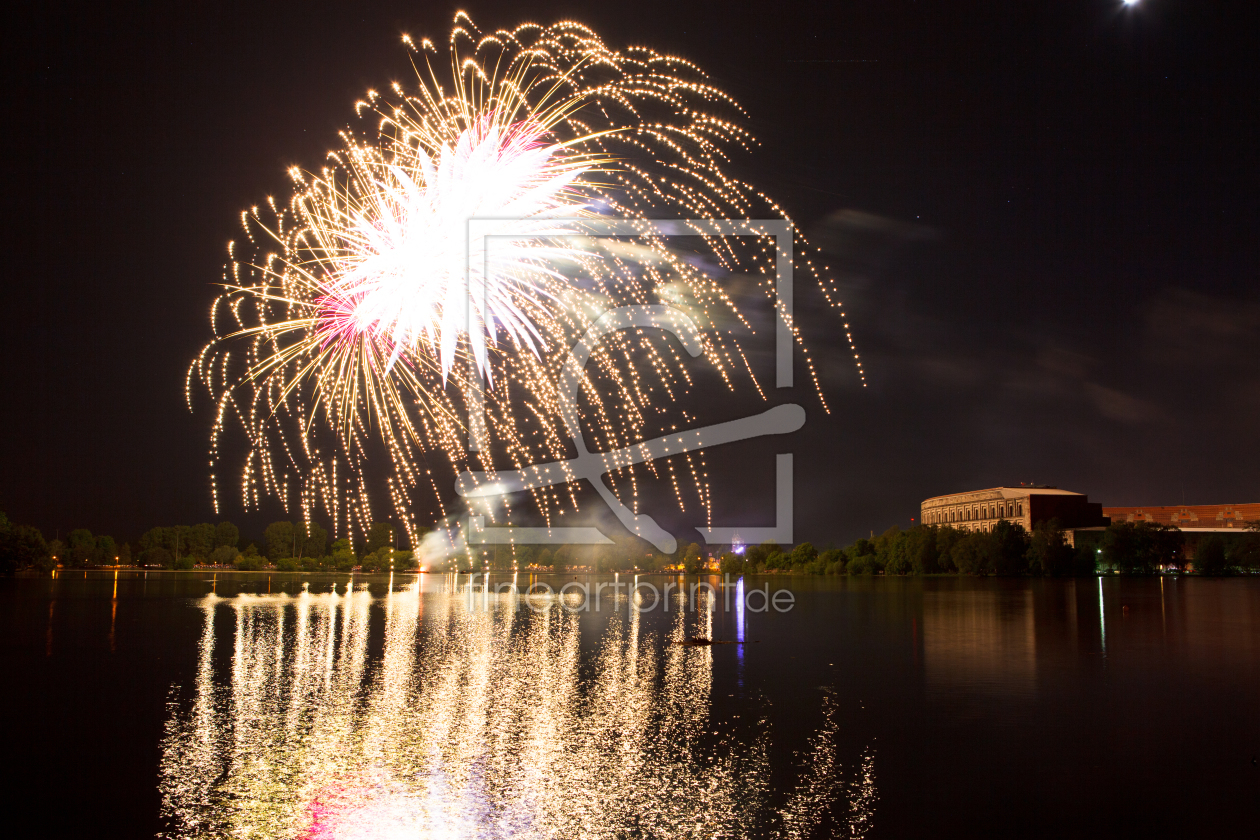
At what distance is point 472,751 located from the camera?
1698 cm

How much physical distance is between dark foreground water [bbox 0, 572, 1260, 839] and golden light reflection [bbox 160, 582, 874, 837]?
0.26 feet

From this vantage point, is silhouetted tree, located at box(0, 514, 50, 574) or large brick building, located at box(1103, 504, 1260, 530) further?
large brick building, located at box(1103, 504, 1260, 530)

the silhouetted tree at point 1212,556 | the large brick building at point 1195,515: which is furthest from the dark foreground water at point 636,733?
the large brick building at point 1195,515

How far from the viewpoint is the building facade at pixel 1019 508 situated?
114438 mm

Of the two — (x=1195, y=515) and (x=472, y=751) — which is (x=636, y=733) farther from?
(x=1195, y=515)

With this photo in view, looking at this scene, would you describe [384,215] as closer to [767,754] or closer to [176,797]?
[176,797]

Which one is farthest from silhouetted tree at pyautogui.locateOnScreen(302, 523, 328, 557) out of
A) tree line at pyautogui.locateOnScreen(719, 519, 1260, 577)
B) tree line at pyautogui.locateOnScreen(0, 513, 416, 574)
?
tree line at pyautogui.locateOnScreen(719, 519, 1260, 577)

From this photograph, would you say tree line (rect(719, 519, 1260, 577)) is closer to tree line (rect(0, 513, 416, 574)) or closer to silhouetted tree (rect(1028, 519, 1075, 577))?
silhouetted tree (rect(1028, 519, 1075, 577))

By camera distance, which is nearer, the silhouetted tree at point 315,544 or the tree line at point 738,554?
the tree line at point 738,554

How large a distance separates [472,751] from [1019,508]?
11694cm

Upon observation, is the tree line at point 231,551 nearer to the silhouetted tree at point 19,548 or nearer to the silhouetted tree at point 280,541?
the silhouetted tree at point 280,541

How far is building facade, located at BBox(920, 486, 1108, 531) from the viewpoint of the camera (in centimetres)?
11444

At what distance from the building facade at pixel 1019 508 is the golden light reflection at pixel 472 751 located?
98500mm

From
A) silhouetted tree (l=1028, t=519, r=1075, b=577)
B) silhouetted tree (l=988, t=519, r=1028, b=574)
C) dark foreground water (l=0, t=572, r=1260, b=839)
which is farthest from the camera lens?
silhouetted tree (l=988, t=519, r=1028, b=574)
